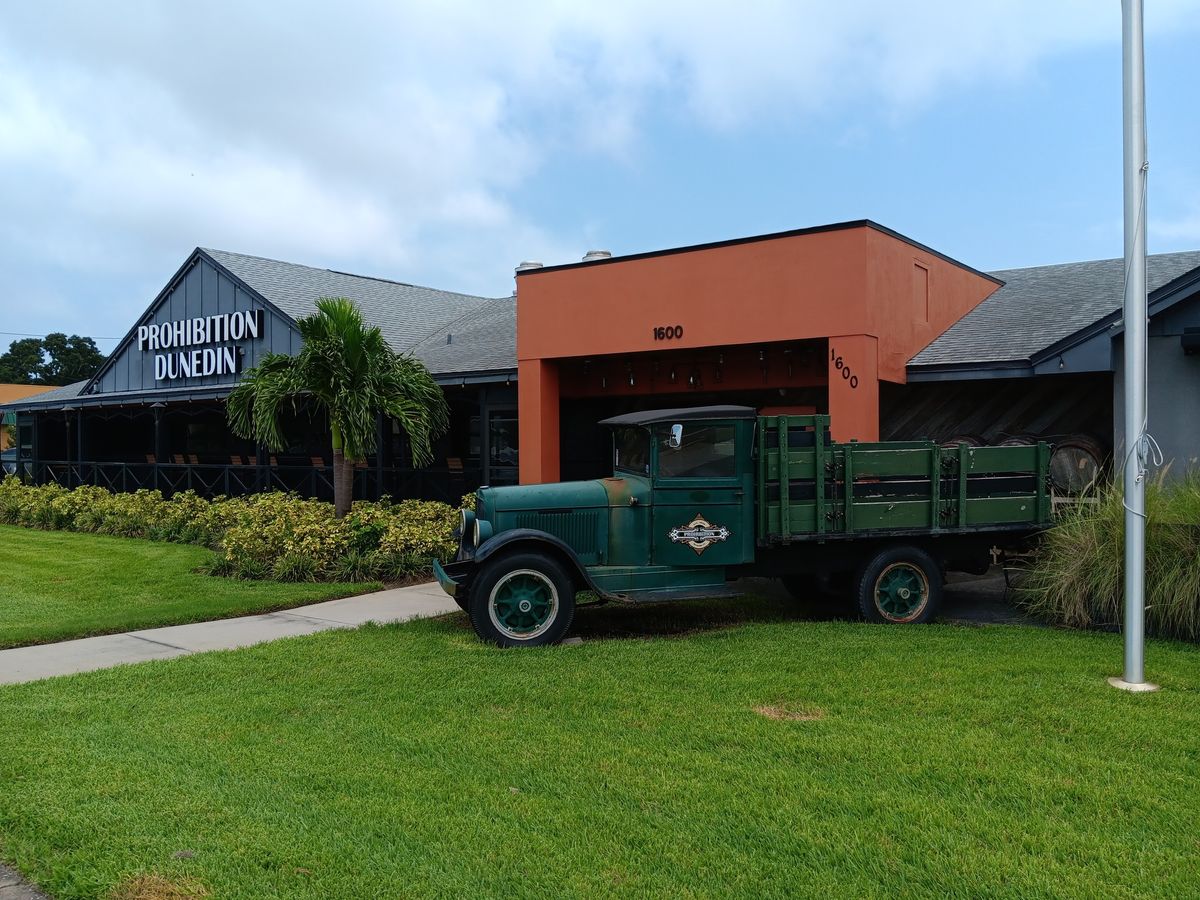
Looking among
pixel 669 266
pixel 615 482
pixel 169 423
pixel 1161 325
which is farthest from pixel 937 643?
pixel 169 423

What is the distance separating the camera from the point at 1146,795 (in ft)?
14.6

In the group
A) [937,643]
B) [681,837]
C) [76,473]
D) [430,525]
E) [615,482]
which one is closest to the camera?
[681,837]

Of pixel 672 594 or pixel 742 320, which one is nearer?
pixel 672 594

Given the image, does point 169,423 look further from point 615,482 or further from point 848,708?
point 848,708

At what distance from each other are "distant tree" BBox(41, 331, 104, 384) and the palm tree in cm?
6329

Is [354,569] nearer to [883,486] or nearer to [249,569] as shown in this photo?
[249,569]

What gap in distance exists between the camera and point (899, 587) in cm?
902

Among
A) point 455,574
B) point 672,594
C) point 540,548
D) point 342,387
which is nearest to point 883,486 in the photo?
point 672,594

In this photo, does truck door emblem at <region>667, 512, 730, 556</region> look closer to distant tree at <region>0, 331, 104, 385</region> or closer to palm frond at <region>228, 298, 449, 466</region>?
palm frond at <region>228, 298, 449, 466</region>

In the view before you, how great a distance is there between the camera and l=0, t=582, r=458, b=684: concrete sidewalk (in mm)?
7695

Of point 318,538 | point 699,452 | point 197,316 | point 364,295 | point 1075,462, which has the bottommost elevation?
point 318,538

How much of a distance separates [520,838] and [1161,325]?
31.3ft

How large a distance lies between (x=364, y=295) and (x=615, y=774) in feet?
66.0

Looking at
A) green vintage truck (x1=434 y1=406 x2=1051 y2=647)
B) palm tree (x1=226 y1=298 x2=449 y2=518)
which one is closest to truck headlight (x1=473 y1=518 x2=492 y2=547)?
green vintage truck (x1=434 y1=406 x2=1051 y2=647)
